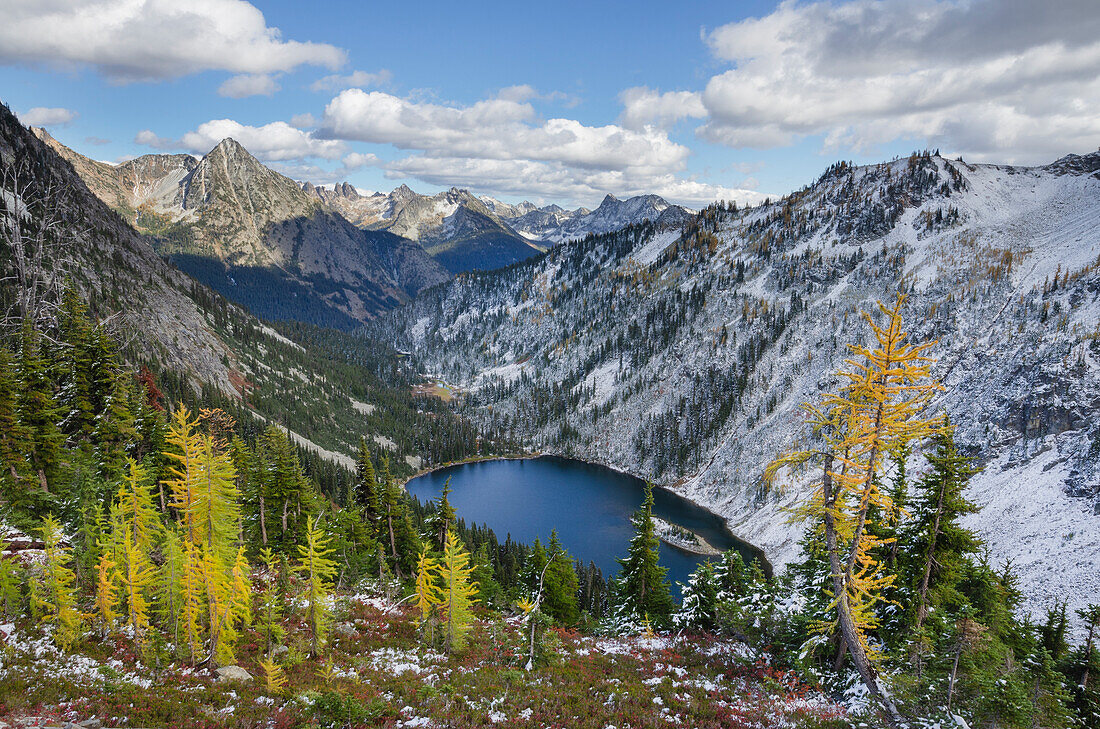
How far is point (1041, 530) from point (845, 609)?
72.0m

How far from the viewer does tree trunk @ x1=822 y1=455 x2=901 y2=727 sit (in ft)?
59.3

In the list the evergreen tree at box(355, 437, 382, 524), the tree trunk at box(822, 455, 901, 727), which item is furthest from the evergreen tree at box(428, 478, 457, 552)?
the tree trunk at box(822, 455, 901, 727)

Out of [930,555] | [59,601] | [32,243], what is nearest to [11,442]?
[59,601]

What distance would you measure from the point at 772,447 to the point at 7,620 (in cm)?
13241

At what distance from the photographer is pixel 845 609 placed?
1923 cm

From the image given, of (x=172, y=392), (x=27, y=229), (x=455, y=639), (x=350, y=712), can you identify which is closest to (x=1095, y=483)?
(x=455, y=639)

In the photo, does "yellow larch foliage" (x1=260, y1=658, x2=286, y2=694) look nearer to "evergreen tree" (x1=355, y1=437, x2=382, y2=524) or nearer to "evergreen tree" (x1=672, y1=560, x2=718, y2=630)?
"evergreen tree" (x1=672, y1=560, x2=718, y2=630)

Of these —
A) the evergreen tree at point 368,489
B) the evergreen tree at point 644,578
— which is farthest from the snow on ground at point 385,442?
the evergreen tree at point 644,578

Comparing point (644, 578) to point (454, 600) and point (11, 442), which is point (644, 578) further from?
point (11, 442)

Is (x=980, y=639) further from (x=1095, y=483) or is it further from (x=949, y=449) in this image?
(x=1095, y=483)

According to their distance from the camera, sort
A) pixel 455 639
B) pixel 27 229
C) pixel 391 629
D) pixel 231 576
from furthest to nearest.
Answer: pixel 27 229 → pixel 391 629 → pixel 455 639 → pixel 231 576

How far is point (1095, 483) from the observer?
66125 mm

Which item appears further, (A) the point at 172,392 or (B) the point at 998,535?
(A) the point at 172,392

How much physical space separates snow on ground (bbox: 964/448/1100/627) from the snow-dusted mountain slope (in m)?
0.21
